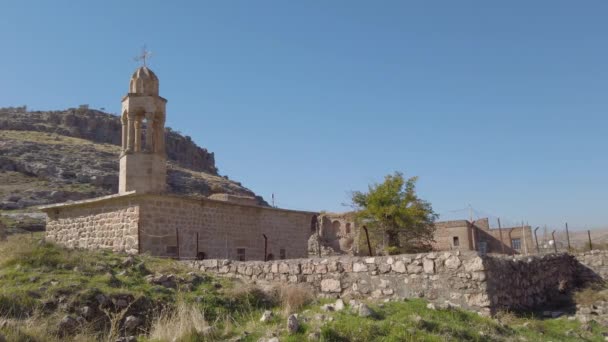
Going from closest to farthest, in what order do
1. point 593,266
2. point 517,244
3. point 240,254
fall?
1. point 593,266
2. point 240,254
3. point 517,244

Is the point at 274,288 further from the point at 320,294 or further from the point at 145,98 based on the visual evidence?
the point at 145,98

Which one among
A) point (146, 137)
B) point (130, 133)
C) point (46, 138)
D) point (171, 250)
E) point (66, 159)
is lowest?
point (171, 250)

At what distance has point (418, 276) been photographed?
9438 millimetres

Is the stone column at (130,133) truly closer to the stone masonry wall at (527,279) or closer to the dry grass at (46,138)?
the stone masonry wall at (527,279)

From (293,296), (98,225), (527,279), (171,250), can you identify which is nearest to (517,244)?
(527,279)

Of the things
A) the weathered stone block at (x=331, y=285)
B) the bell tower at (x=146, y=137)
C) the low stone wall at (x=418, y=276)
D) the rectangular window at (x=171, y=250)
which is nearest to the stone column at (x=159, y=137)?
the bell tower at (x=146, y=137)

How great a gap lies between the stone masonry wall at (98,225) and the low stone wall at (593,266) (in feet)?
51.0

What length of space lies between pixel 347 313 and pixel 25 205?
4288 cm

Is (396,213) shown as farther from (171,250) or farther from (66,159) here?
(66,159)

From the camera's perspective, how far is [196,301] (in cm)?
891

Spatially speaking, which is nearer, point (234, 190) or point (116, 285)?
point (116, 285)

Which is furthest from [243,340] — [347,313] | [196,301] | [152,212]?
[152,212]

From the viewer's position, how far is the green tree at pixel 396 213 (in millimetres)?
24516

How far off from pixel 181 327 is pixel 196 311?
3.01 feet
